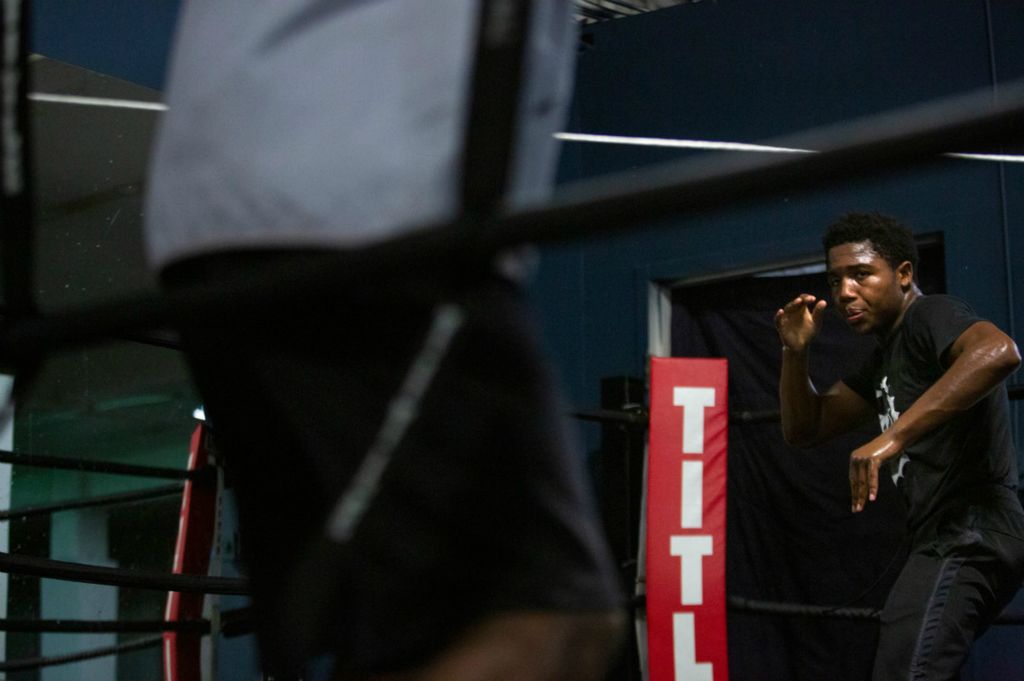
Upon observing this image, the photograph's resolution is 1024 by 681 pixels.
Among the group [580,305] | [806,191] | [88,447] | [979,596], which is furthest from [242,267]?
[580,305]

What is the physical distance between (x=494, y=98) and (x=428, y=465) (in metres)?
0.21

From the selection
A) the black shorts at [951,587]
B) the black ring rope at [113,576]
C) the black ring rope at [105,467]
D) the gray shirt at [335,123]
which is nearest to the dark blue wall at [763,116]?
the black shorts at [951,587]

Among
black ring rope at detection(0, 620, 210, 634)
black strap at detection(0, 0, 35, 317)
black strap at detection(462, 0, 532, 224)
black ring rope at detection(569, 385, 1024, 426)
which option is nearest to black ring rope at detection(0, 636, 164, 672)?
black ring rope at detection(0, 620, 210, 634)

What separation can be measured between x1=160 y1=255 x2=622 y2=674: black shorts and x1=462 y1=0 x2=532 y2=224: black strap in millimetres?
58

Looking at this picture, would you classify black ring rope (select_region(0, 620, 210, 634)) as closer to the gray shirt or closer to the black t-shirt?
the black t-shirt

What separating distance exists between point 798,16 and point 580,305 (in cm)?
131

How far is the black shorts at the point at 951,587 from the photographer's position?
216cm

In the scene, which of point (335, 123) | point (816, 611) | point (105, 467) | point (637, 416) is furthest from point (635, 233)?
point (335, 123)

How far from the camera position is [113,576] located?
2.08 meters

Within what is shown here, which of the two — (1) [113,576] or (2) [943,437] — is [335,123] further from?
(2) [943,437]

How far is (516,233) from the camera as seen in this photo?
63 centimetres

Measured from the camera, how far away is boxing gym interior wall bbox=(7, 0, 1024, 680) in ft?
10.6

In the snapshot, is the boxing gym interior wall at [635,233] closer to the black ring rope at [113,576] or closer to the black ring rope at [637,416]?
the black ring rope at [113,576]

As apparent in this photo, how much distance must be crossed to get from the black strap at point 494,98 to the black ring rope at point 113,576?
4.76 feet
